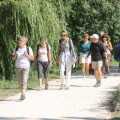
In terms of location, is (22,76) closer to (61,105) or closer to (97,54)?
(61,105)

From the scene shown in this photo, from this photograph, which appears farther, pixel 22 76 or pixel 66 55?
pixel 66 55

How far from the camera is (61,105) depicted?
29.6ft

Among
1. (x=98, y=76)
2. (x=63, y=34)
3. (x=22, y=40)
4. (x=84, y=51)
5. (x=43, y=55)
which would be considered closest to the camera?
(x=22, y=40)

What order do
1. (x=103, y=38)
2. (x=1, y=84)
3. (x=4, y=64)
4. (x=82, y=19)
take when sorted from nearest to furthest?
(x=1, y=84) < (x=4, y=64) < (x=103, y=38) < (x=82, y=19)

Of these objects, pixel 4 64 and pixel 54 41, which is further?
pixel 54 41

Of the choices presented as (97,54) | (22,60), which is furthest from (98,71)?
(22,60)

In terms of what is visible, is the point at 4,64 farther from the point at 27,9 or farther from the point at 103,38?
the point at 103,38

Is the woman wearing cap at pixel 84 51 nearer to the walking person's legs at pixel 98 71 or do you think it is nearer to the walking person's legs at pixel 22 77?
the walking person's legs at pixel 98 71

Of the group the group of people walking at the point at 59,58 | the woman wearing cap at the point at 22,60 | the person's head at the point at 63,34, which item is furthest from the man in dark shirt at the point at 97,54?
the woman wearing cap at the point at 22,60

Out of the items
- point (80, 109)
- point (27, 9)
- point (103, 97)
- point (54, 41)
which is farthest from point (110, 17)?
point (80, 109)

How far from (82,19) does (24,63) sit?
1265 centimetres

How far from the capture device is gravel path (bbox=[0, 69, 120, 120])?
7804 millimetres

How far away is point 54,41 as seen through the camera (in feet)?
47.0

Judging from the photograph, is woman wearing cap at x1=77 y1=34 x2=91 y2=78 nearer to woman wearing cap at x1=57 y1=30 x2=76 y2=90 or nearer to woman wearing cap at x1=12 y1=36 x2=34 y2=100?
woman wearing cap at x1=57 y1=30 x2=76 y2=90
